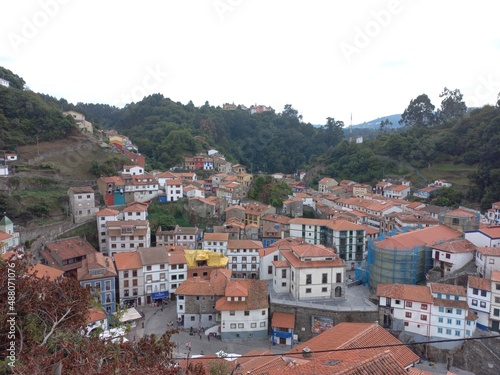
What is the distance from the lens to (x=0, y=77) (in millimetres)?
44281

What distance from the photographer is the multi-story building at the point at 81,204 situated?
29.5 m

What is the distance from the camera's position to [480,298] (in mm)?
18906

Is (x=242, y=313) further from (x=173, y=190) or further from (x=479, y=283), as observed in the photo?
(x=173, y=190)

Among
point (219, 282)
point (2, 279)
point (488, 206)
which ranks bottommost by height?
point (219, 282)

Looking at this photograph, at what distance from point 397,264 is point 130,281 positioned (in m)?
16.8

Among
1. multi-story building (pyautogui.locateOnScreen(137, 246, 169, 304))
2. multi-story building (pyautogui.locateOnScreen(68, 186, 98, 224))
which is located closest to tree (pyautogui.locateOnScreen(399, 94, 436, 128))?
multi-story building (pyautogui.locateOnScreen(68, 186, 98, 224))

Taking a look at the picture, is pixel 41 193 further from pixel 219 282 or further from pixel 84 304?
pixel 84 304

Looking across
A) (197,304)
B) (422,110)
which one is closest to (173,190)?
(197,304)

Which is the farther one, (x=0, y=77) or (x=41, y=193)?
(x=0, y=77)

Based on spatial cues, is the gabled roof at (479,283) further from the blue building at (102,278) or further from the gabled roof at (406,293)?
the blue building at (102,278)

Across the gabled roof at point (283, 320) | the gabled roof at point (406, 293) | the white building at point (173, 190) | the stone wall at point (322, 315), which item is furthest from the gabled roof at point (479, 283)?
the white building at point (173, 190)

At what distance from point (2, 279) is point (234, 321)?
1506 cm

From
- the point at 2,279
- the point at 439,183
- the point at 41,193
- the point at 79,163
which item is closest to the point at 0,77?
the point at 79,163

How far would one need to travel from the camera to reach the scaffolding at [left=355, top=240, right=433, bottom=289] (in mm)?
22234
